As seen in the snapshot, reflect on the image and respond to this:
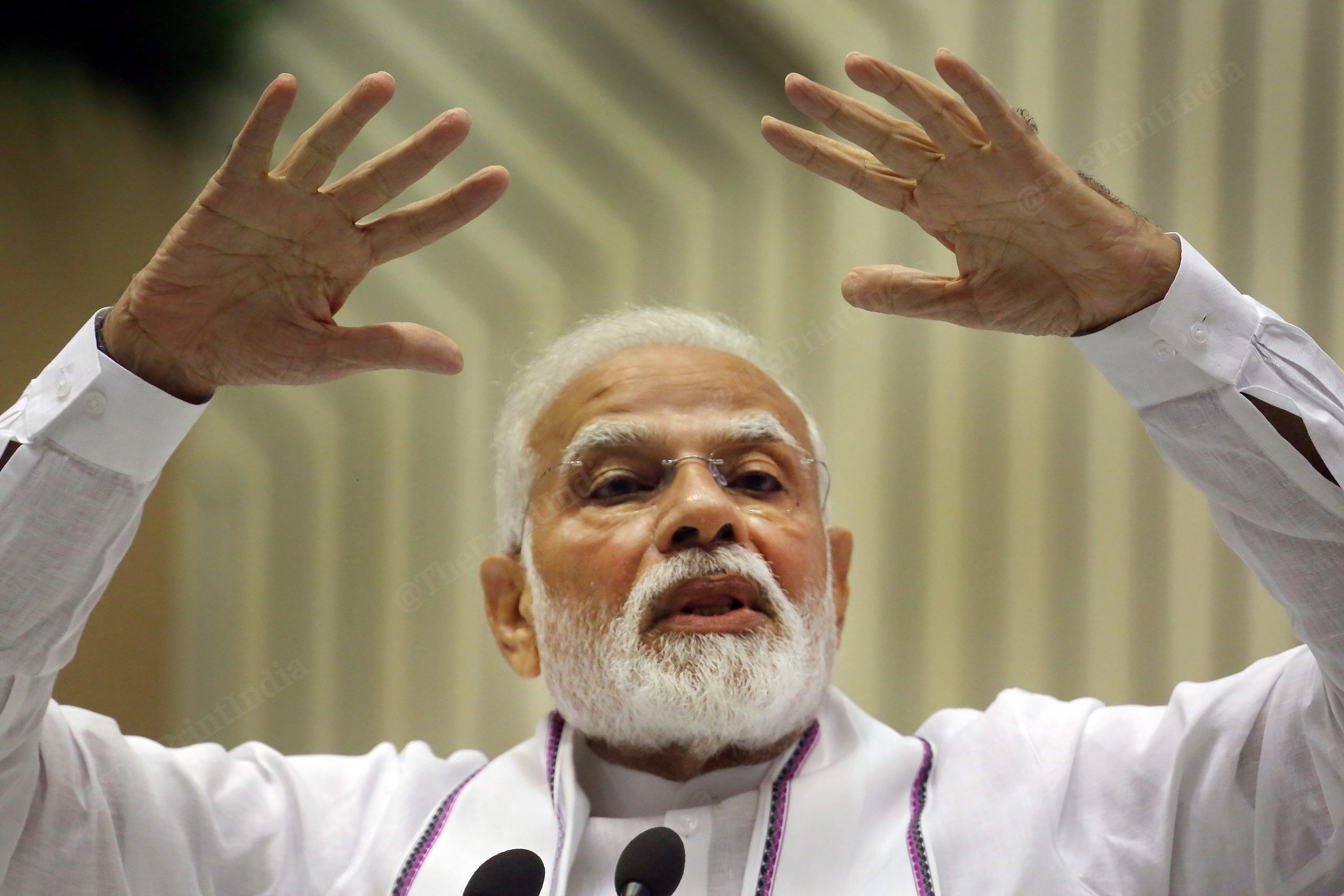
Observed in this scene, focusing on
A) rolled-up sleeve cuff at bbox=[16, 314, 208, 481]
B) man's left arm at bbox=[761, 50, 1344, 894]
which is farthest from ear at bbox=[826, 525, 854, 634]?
rolled-up sleeve cuff at bbox=[16, 314, 208, 481]

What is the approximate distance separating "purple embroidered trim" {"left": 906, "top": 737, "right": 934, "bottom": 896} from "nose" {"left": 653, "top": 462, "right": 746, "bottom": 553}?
574 millimetres

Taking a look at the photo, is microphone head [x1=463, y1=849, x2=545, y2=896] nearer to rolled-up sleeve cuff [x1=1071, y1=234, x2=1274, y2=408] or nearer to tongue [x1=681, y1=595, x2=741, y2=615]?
tongue [x1=681, y1=595, x2=741, y2=615]

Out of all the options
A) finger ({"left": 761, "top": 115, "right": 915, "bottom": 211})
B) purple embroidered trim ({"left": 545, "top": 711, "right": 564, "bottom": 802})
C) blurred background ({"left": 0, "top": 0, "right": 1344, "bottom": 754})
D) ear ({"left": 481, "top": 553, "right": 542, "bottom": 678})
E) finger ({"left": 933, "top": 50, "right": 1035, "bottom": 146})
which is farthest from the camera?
blurred background ({"left": 0, "top": 0, "right": 1344, "bottom": 754})

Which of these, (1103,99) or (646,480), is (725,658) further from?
(1103,99)

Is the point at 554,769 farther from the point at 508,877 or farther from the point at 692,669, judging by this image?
the point at 508,877

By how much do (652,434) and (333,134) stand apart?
3.03 ft

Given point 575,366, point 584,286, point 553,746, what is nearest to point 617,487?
point 575,366

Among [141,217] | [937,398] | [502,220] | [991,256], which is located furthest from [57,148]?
[991,256]

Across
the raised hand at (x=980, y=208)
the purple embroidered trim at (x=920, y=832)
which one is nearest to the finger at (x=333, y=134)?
the raised hand at (x=980, y=208)

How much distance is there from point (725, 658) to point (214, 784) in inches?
41.3

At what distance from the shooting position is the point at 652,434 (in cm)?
242

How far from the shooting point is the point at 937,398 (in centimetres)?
360

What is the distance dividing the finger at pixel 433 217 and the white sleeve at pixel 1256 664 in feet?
3.23

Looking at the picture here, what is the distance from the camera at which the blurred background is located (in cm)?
349
